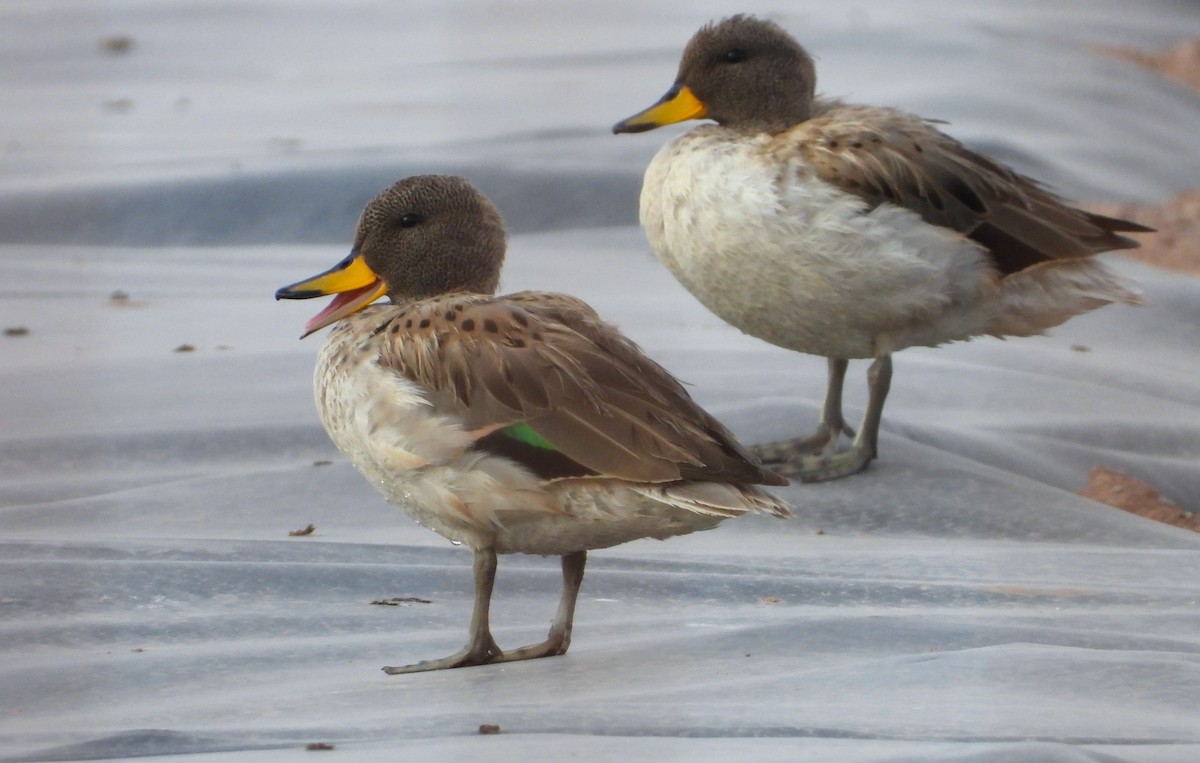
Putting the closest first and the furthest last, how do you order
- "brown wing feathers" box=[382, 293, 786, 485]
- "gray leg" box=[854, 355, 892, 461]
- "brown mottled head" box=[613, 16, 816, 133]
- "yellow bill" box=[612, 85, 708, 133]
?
"brown wing feathers" box=[382, 293, 786, 485] → "gray leg" box=[854, 355, 892, 461] → "brown mottled head" box=[613, 16, 816, 133] → "yellow bill" box=[612, 85, 708, 133]

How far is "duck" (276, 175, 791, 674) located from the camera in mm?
3082

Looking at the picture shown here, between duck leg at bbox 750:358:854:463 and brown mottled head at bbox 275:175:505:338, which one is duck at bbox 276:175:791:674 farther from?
duck leg at bbox 750:358:854:463

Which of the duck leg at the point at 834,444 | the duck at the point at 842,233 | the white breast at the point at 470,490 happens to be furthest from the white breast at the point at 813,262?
the white breast at the point at 470,490

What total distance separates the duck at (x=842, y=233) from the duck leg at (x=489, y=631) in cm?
140

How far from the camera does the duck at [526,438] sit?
308 centimetres

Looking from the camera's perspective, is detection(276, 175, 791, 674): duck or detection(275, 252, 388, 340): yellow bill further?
detection(275, 252, 388, 340): yellow bill

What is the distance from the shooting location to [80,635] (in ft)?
10.7

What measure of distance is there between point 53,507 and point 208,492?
0.36 metres

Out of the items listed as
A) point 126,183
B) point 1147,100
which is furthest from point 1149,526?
point 1147,100

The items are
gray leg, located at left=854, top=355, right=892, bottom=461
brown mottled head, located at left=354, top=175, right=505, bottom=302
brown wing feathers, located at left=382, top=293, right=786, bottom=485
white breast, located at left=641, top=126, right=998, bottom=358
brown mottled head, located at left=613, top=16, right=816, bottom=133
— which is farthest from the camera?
brown mottled head, located at left=613, top=16, right=816, bottom=133

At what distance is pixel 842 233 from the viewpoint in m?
4.49

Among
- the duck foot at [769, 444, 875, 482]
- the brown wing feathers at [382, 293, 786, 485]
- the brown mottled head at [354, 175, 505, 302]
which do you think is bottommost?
the duck foot at [769, 444, 875, 482]

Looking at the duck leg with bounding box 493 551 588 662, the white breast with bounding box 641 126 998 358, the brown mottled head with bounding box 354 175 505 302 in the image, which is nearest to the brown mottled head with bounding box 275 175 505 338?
the brown mottled head with bounding box 354 175 505 302

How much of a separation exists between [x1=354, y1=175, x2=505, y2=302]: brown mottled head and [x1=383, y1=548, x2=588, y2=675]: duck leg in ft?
2.42
